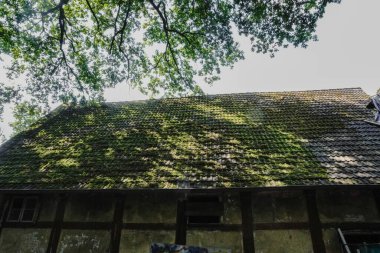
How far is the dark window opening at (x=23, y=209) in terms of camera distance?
7.14 meters

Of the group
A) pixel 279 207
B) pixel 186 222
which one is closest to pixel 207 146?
pixel 186 222

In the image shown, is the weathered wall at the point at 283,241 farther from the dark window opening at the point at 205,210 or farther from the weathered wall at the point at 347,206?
the dark window opening at the point at 205,210

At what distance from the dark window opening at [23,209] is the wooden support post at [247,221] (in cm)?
564

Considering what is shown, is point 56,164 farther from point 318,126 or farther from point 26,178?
point 318,126

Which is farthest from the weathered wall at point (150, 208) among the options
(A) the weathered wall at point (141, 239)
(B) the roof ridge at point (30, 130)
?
(B) the roof ridge at point (30, 130)

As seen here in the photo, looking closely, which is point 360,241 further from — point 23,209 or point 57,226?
point 23,209

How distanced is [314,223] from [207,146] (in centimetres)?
363

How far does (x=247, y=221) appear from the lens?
6250mm

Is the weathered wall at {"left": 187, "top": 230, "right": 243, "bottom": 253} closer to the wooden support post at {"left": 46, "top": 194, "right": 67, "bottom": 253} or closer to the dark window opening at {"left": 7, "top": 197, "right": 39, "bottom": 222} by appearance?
the wooden support post at {"left": 46, "top": 194, "right": 67, "bottom": 253}

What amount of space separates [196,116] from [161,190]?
4909mm

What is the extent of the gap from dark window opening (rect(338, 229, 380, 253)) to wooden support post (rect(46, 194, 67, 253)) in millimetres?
6912

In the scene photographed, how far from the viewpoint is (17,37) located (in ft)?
33.7

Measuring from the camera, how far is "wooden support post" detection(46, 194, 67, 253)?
657 centimetres

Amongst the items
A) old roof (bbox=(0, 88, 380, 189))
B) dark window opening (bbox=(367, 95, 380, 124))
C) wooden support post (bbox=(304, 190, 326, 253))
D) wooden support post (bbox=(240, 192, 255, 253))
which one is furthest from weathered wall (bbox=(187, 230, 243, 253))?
dark window opening (bbox=(367, 95, 380, 124))
